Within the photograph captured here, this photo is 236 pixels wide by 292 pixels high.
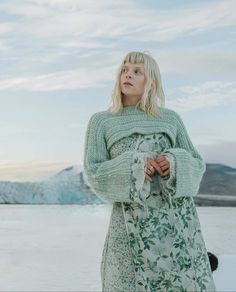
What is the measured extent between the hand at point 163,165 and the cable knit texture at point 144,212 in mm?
14

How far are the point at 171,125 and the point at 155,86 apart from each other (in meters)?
0.15

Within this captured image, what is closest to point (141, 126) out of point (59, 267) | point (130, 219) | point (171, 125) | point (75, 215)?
point (171, 125)

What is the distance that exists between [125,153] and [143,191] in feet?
0.46

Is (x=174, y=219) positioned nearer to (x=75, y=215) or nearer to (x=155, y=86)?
(x=155, y=86)

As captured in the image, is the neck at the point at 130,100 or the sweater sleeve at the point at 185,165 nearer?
the sweater sleeve at the point at 185,165

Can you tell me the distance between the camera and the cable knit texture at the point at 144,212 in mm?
2350

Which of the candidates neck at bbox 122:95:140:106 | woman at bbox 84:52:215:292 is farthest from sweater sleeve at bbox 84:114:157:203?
neck at bbox 122:95:140:106

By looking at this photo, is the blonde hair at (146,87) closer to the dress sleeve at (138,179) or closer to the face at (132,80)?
the face at (132,80)

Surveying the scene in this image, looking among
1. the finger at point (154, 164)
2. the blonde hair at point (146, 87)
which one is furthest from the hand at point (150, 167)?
the blonde hair at point (146, 87)

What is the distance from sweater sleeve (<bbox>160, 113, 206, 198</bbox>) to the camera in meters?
2.38

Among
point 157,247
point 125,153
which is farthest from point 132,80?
point 157,247

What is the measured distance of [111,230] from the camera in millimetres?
2426

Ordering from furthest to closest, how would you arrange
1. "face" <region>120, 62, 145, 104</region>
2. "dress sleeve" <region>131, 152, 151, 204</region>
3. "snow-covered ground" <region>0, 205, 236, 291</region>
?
"snow-covered ground" <region>0, 205, 236, 291</region> < "face" <region>120, 62, 145, 104</region> < "dress sleeve" <region>131, 152, 151, 204</region>

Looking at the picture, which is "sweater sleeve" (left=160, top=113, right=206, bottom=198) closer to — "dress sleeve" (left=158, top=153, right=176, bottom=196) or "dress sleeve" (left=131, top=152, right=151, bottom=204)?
"dress sleeve" (left=158, top=153, right=176, bottom=196)
